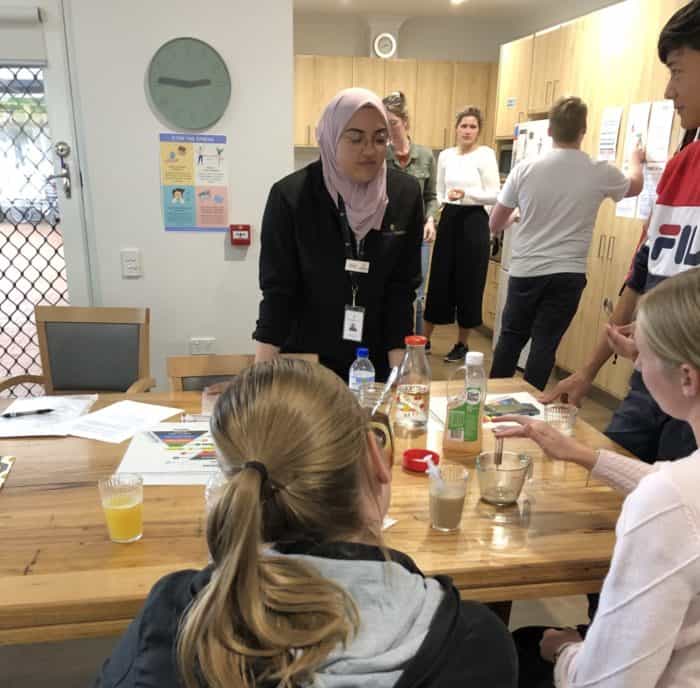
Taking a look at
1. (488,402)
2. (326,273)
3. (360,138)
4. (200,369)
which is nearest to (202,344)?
(200,369)

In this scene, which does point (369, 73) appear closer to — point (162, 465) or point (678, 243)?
point (678, 243)

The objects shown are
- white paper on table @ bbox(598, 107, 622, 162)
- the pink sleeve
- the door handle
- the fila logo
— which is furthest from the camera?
white paper on table @ bbox(598, 107, 622, 162)

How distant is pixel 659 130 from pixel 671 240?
1891 millimetres

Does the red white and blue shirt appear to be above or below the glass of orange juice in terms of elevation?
above

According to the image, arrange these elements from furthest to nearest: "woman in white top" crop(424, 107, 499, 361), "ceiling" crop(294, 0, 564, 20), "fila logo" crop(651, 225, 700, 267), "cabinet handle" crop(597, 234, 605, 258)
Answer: "ceiling" crop(294, 0, 564, 20) < "woman in white top" crop(424, 107, 499, 361) < "cabinet handle" crop(597, 234, 605, 258) < "fila logo" crop(651, 225, 700, 267)

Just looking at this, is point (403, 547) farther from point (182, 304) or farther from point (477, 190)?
point (477, 190)

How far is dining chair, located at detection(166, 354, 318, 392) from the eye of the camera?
→ 6.38ft

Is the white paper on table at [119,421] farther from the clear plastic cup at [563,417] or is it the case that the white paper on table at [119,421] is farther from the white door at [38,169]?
the white door at [38,169]

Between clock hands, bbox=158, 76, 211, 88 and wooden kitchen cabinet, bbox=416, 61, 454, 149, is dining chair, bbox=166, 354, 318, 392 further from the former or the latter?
wooden kitchen cabinet, bbox=416, 61, 454, 149

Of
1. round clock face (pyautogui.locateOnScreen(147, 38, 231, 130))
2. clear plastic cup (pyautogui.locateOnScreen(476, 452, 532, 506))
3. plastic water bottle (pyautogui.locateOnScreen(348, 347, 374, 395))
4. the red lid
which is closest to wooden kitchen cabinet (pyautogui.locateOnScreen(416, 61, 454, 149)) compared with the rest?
round clock face (pyautogui.locateOnScreen(147, 38, 231, 130))

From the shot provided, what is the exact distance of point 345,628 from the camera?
2.09 feet

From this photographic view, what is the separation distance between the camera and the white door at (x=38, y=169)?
268 centimetres

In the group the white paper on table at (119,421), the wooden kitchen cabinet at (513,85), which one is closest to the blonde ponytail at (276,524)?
the white paper on table at (119,421)

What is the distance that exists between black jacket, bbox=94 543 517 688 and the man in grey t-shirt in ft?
8.81
